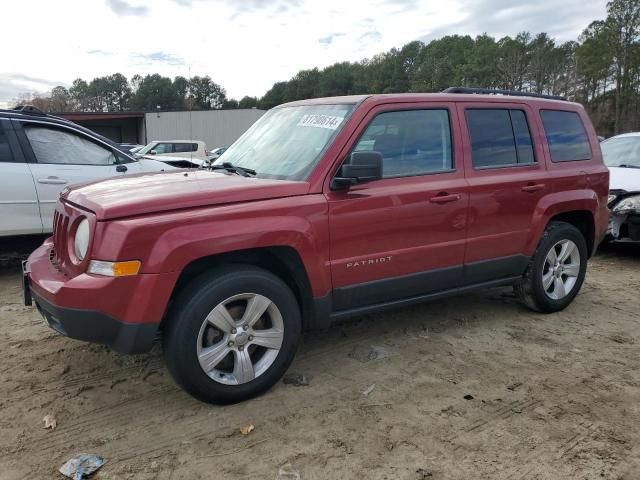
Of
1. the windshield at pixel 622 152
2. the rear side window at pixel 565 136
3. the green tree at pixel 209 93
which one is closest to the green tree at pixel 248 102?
the green tree at pixel 209 93

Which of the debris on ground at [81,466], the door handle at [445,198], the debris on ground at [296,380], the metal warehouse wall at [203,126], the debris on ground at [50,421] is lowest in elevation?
the debris on ground at [81,466]

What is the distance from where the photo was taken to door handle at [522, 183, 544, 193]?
4230 millimetres

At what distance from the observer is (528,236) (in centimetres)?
434

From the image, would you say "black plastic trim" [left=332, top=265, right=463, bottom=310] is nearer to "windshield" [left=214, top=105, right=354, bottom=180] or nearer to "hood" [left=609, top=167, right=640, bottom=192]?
"windshield" [left=214, top=105, right=354, bottom=180]

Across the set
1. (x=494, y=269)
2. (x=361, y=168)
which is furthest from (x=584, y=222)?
(x=361, y=168)

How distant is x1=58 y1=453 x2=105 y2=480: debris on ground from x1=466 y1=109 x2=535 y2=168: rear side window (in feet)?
10.5

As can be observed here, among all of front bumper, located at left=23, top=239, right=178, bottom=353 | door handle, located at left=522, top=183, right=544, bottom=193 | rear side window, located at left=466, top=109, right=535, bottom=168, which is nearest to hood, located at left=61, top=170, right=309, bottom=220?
front bumper, located at left=23, top=239, right=178, bottom=353

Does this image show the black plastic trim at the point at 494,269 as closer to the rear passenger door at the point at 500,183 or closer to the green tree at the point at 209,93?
the rear passenger door at the point at 500,183

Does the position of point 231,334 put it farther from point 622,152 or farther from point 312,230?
point 622,152

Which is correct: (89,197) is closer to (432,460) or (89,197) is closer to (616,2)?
(432,460)

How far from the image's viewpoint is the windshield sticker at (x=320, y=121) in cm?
356

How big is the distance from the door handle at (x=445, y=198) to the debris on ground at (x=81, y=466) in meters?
2.61

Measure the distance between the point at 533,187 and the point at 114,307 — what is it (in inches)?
131

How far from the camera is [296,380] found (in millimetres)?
3463
